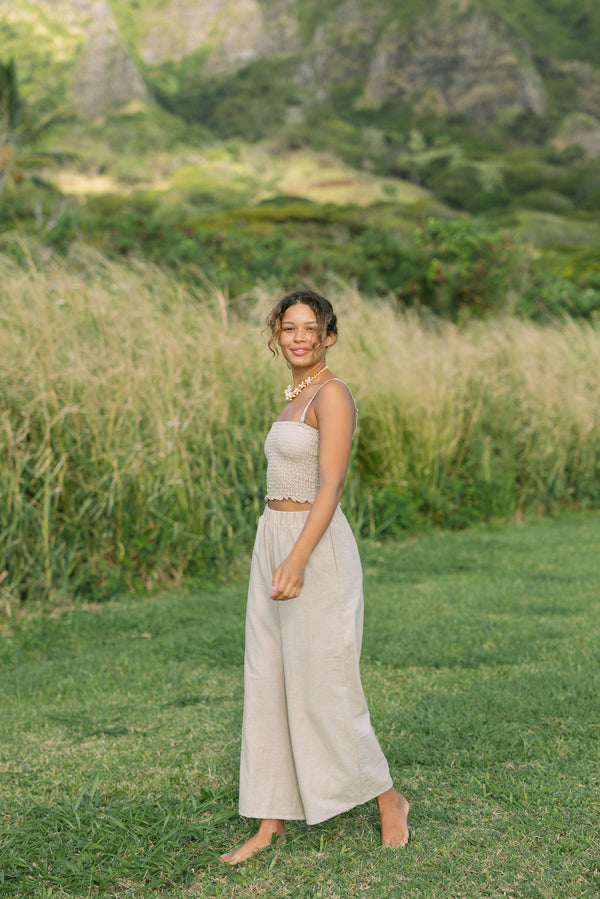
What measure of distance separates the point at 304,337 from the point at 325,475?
427mm

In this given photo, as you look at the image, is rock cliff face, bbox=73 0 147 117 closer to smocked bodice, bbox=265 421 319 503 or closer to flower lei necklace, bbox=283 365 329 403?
flower lei necklace, bbox=283 365 329 403

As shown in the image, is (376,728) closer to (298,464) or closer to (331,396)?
(298,464)

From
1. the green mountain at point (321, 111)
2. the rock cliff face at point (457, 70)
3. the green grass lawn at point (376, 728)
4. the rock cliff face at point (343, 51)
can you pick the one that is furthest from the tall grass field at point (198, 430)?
the rock cliff face at point (457, 70)

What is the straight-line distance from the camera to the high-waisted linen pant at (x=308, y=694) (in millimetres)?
2328

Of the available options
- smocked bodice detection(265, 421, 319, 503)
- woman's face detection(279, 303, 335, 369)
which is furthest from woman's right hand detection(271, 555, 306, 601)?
woman's face detection(279, 303, 335, 369)

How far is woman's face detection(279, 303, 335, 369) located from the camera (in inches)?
98.1

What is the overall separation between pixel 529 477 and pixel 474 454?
0.66m

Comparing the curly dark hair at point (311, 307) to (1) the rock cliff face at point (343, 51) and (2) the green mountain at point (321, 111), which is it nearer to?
(2) the green mountain at point (321, 111)

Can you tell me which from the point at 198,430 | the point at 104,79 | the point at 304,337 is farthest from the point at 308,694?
the point at 104,79

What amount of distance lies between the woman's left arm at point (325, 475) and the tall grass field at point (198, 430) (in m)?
2.91

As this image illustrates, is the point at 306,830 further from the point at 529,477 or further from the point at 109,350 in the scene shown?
the point at 529,477

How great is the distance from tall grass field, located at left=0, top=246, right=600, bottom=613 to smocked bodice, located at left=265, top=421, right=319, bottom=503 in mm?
2823

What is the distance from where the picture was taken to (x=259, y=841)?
8.00ft

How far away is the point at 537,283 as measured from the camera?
47.4 feet
